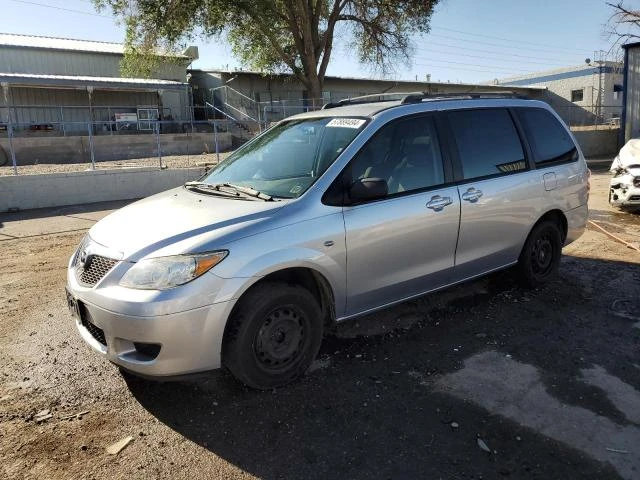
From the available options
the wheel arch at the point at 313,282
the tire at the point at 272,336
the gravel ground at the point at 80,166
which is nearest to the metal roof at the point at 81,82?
the gravel ground at the point at 80,166

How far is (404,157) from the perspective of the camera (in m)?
4.12

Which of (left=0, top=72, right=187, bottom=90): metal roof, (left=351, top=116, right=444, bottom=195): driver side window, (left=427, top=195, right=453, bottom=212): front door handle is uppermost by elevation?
(left=0, top=72, right=187, bottom=90): metal roof

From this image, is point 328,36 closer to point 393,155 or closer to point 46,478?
point 393,155

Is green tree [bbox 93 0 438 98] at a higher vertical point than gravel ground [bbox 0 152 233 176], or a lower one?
higher

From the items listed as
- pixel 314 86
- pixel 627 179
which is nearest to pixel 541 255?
pixel 627 179

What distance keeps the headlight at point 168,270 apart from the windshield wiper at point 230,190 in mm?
740

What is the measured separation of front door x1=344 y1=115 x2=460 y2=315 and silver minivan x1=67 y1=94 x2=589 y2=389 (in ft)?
0.04

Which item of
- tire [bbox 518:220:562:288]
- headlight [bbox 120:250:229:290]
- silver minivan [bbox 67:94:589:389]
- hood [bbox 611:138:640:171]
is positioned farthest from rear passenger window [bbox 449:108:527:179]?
hood [bbox 611:138:640:171]

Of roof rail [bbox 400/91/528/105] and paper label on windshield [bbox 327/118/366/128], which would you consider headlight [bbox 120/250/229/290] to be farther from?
roof rail [bbox 400/91/528/105]

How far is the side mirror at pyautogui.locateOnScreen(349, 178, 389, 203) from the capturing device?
11.7 ft

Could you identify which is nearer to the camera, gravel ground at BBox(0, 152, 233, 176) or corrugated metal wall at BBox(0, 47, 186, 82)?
gravel ground at BBox(0, 152, 233, 176)

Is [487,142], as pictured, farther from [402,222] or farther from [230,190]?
[230,190]

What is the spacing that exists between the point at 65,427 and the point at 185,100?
30.0 m

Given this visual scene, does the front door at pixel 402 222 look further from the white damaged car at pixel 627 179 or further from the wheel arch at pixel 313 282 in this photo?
the white damaged car at pixel 627 179
